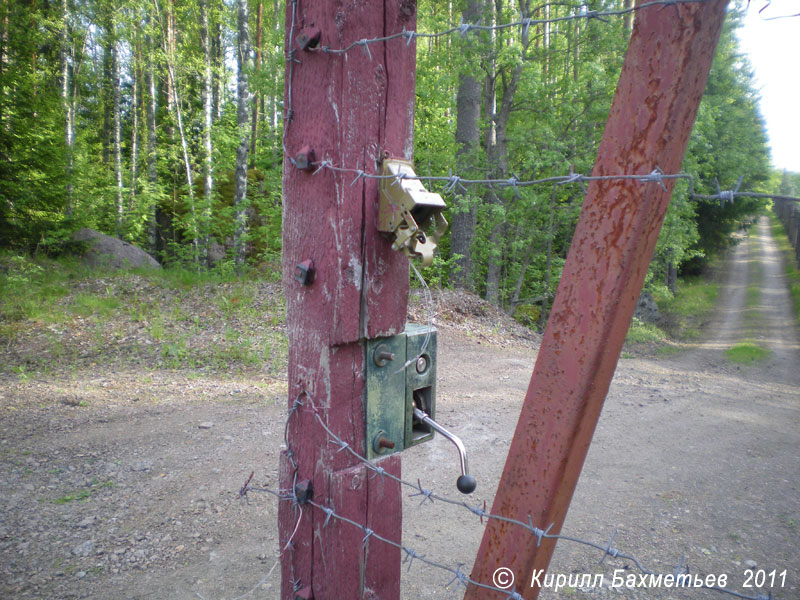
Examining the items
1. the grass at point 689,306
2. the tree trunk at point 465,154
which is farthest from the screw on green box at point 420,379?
the grass at point 689,306

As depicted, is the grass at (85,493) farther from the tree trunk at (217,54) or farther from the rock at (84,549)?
the tree trunk at (217,54)

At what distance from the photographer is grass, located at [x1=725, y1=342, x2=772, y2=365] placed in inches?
429

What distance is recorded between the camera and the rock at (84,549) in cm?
311

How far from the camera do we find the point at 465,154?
11.7m

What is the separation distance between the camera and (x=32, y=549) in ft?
10.2

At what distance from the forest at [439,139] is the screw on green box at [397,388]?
490 cm

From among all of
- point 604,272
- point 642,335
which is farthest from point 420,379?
point 642,335

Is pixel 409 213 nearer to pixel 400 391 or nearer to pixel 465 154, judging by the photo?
pixel 400 391

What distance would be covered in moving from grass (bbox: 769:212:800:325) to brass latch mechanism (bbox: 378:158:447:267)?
1896 cm

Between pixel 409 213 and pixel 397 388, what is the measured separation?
2.08 feet

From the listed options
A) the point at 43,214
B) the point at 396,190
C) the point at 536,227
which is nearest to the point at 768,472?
the point at 396,190

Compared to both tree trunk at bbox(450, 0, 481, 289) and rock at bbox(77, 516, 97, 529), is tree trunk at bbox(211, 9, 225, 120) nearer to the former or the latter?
tree trunk at bbox(450, 0, 481, 289)
